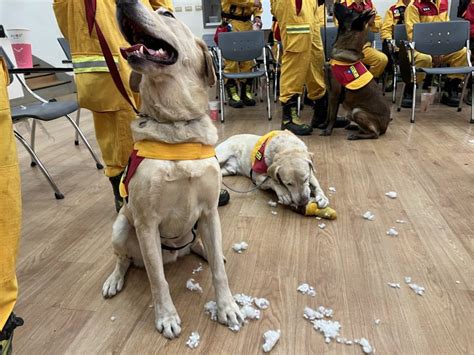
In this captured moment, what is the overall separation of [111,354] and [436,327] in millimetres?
1130

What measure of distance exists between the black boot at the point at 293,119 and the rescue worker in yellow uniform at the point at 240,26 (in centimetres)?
157

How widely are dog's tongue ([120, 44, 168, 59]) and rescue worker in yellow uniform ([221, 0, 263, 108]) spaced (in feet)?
13.6

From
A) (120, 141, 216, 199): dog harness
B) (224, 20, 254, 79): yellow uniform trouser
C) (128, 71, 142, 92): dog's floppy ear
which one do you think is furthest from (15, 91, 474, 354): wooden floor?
(224, 20, 254, 79): yellow uniform trouser

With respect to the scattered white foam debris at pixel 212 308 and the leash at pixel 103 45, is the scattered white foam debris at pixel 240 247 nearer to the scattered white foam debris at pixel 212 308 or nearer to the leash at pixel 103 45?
the scattered white foam debris at pixel 212 308

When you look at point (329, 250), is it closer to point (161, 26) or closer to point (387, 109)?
point (161, 26)

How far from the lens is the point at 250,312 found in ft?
4.49

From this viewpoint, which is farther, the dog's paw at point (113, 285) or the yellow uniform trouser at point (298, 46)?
the yellow uniform trouser at point (298, 46)

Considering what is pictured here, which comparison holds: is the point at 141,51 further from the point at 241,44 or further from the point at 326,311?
the point at 241,44

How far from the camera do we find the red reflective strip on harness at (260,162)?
2.46m

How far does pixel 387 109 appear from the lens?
3.52 metres

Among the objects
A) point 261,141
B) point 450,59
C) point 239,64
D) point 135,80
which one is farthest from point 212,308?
point 450,59

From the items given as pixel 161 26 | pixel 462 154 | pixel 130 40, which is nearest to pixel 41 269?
pixel 130 40

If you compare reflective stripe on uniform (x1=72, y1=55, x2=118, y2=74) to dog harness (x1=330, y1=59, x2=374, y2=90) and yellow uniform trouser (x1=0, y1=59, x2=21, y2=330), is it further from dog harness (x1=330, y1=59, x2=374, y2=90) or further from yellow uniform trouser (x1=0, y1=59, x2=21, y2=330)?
dog harness (x1=330, y1=59, x2=374, y2=90)

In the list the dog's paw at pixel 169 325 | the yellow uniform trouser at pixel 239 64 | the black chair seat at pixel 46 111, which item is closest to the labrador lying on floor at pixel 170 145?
the dog's paw at pixel 169 325
